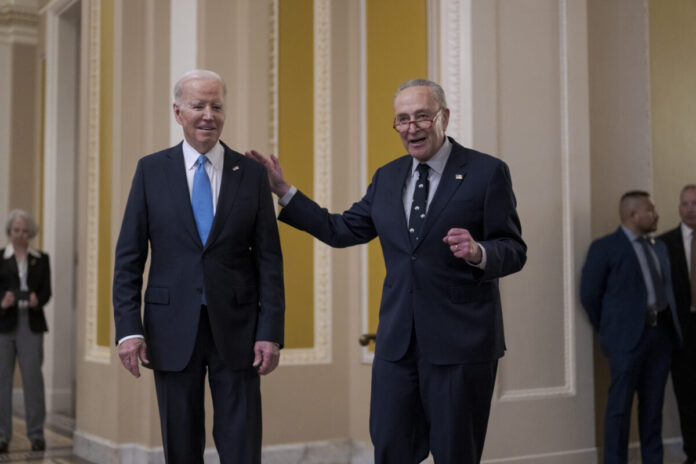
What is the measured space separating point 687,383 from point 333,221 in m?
3.03

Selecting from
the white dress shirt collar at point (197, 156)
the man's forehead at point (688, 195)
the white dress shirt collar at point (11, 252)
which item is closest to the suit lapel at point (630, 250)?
the man's forehead at point (688, 195)

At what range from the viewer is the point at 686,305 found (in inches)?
200

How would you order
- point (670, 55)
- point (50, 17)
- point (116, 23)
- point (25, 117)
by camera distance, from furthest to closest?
point (25, 117)
point (50, 17)
point (670, 55)
point (116, 23)

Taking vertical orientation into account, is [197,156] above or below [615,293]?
above

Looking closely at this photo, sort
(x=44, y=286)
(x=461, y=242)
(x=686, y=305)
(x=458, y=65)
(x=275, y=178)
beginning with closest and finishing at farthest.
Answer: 1. (x=461, y=242)
2. (x=275, y=178)
3. (x=458, y=65)
4. (x=686, y=305)
5. (x=44, y=286)

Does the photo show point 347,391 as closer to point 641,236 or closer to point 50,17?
point 641,236

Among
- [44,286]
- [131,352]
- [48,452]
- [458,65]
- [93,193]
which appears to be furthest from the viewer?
[44,286]

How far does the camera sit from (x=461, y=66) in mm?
4422

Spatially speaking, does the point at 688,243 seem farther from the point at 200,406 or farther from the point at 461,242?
the point at 200,406

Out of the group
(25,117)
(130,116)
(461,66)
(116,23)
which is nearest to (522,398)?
(461,66)

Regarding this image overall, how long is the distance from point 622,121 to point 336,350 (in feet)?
7.00

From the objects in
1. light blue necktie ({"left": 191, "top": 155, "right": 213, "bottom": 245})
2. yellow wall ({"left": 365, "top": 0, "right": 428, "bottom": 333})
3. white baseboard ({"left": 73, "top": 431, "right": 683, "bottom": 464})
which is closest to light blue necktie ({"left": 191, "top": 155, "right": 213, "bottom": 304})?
light blue necktie ({"left": 191, "top": 155, "right": 213, "bottom": 245})

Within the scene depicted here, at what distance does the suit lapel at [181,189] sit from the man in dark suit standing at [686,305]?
3.45 metres

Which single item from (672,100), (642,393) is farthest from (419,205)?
(672,100)
